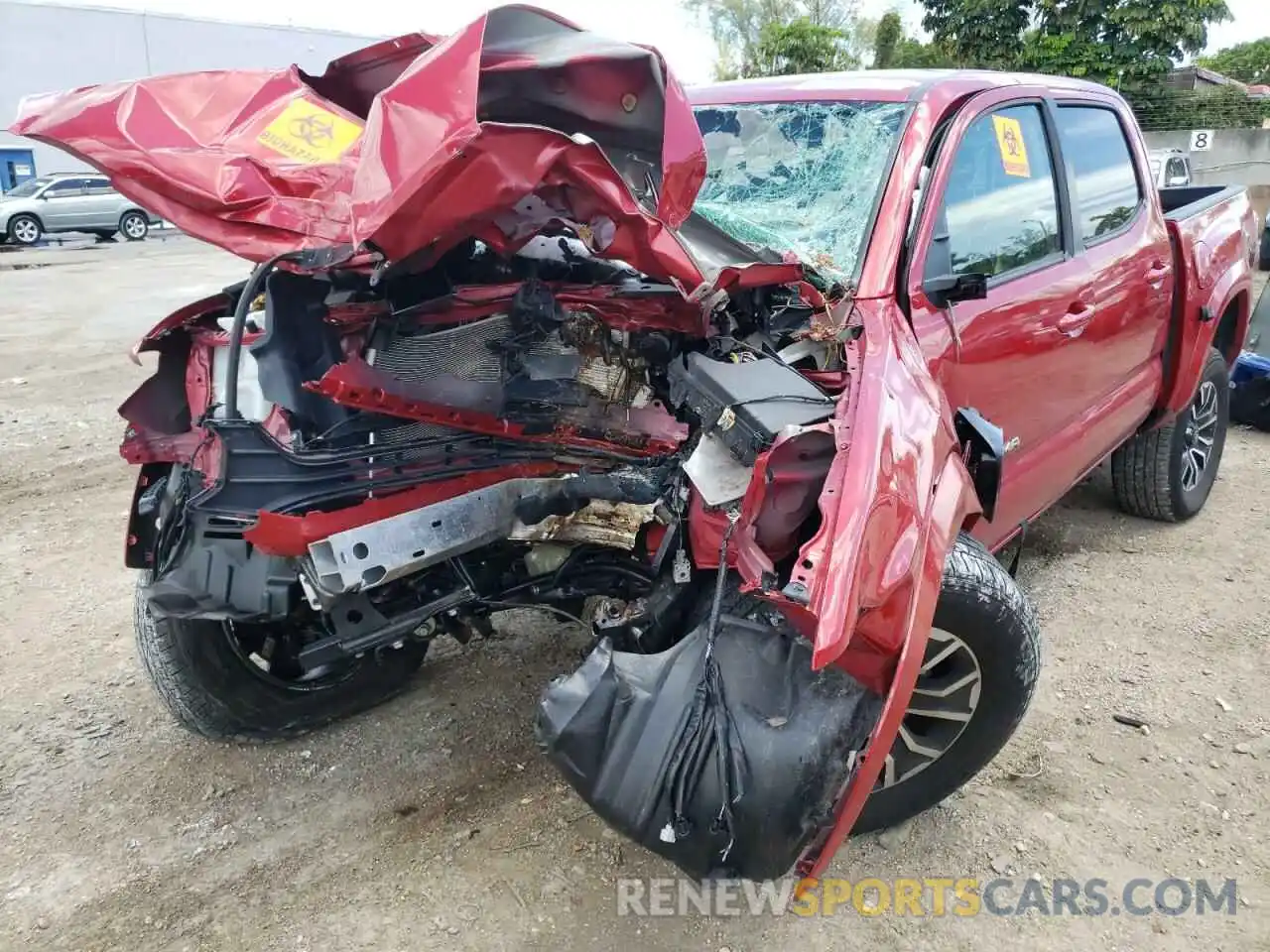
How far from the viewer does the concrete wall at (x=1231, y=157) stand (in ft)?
57.8

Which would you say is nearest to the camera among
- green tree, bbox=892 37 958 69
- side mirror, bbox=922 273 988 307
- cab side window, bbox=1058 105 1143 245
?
side mirror, bbox=922 273 988 307

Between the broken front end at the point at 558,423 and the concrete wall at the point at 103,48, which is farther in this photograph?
the concrete wall at the point at 103,48

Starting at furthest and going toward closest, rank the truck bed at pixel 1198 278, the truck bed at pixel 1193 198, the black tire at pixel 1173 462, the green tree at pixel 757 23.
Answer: the green tree at pixel 757 23
the black tire at pixel 1173 462
the truck bed at pixel 1193 198
the truck bed at pixel 1198 278

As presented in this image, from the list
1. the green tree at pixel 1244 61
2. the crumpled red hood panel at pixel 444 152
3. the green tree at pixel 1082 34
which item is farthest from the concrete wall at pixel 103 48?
the green tree at pixel 1244 61

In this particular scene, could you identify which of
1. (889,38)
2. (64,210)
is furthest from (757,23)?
(64,210)

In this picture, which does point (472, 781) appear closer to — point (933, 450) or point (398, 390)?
point (398, 390)

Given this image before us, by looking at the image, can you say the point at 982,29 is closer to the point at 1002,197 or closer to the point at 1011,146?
the point at 1011,146

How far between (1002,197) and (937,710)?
1.64 m

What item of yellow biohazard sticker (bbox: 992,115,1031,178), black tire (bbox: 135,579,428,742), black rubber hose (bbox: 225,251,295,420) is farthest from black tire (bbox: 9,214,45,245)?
yellow biohazard sticker (bbox: 992,115,1031,178)

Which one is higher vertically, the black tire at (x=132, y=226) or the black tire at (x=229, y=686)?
the black tire at (x=229, y=686)

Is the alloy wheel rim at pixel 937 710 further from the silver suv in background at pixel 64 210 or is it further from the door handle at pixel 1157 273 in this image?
the silver suv in background at pixel 64 210

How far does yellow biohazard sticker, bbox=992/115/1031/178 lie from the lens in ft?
9.89

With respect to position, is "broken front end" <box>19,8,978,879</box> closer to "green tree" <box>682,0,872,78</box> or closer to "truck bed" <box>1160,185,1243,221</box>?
"truck bed" <box>1160,185,1243,221</box>

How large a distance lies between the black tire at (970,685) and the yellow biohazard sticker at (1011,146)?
1327 millimetres
